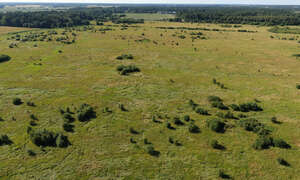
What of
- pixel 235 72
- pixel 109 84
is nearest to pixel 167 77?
pixel 109 84

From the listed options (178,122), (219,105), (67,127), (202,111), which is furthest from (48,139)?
(219,105)

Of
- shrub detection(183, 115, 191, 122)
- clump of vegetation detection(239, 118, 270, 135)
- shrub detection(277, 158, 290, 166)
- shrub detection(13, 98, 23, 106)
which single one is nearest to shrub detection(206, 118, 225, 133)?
shrub detection(183, 115, 191, 122)

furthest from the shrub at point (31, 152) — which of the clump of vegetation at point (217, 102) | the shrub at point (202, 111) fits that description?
the clump of vegetation at point (217, 102)

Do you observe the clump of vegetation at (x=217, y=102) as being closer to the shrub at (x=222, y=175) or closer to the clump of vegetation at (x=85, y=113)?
the shrub at (x=222, y=175)

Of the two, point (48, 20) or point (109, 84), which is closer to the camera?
point (109, 84)

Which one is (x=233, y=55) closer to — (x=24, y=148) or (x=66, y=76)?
(x=66, y=76)

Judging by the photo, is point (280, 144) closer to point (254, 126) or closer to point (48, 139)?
point (254, 126)
